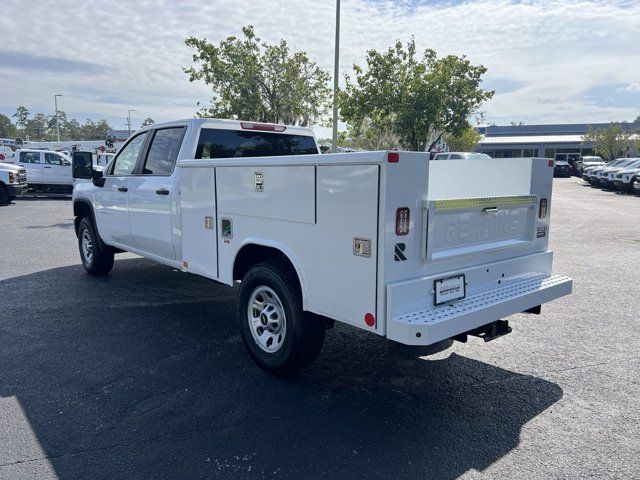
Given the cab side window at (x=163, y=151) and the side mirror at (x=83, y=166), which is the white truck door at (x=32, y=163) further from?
the cab side window at (x=163, y=151)

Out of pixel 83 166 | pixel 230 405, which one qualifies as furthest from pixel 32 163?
pixel 230 405

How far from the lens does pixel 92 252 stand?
7777mm

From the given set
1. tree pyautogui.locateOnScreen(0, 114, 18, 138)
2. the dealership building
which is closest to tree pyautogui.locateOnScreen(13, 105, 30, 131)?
tree pyautogui.locateOnScreen(0, 114, 18, 138)

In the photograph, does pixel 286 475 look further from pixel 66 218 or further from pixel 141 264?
pixel 66 218

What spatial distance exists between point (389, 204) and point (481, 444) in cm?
164

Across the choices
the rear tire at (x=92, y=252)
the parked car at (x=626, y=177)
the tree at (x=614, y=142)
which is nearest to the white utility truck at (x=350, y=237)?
the rear tire at (x=92, y=252)

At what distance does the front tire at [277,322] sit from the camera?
3986mm

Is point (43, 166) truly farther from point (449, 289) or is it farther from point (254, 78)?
point (449, 289)

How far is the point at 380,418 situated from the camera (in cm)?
369

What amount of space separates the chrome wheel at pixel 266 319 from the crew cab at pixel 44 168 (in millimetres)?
21285

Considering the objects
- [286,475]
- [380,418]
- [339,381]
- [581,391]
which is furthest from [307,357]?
[581,391]

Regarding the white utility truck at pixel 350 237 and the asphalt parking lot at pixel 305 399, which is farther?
the white utility truck at pixel 350 237

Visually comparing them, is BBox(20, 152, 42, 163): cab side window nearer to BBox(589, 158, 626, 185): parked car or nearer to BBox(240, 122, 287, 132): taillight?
BBox(240, 122, 287, 132): taillight

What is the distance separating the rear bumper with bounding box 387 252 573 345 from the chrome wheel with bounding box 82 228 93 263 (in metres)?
5.95
